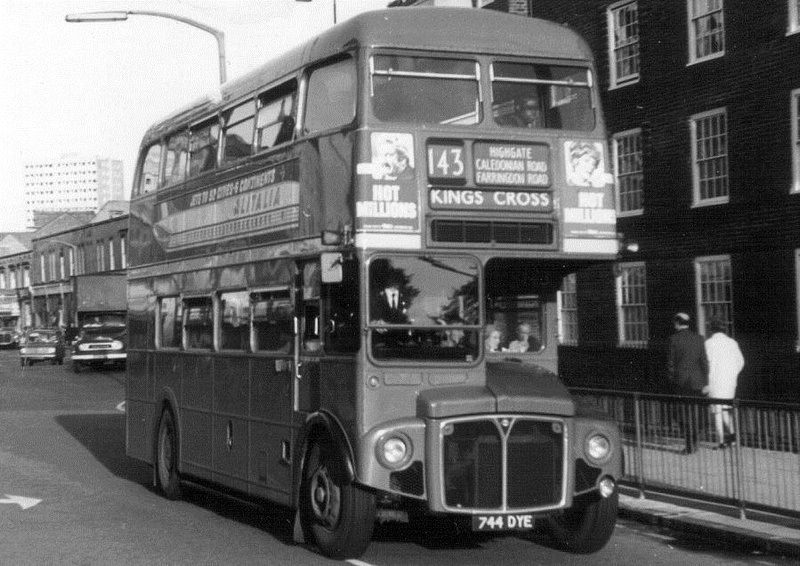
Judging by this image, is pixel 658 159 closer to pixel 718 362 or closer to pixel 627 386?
pixel 627 386

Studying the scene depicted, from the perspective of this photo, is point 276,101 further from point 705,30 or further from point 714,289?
point 705,30

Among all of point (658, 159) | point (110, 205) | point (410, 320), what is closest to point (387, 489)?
point (410, 320)

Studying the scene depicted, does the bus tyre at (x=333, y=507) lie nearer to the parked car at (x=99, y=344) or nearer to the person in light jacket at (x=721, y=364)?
the person in light jacket at (x=721, y=364)

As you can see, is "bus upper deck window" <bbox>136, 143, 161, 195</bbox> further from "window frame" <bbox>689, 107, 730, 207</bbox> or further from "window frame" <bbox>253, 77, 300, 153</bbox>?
"window frame" <bbox>689, 107, 730, 207</bbox>

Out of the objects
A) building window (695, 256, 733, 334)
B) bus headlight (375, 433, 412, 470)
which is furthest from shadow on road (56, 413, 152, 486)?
building window (695, 256, 733, 334)

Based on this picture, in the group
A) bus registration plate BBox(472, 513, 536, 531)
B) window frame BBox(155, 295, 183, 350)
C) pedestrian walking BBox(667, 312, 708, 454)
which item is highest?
window frame BBox(155, 295, 183, 350)

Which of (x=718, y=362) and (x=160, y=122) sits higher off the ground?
(x=160, y=122)

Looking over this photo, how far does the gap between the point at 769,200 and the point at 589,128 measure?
1257 cm

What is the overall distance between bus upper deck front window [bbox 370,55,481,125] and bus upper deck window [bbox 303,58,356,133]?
9.6 inches

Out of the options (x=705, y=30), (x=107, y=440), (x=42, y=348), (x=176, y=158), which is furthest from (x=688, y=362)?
(x=42, y=348)

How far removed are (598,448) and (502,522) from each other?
101cm

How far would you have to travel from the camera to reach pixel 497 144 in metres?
10.6

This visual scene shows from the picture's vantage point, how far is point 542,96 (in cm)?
1102

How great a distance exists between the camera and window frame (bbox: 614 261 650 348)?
86.7 ft
